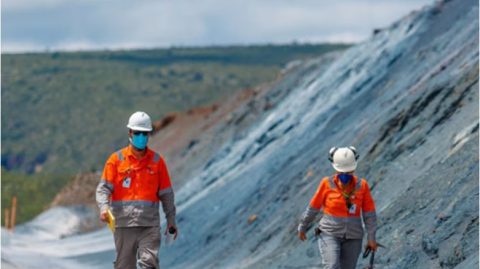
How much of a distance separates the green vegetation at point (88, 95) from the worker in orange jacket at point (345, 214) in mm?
77095

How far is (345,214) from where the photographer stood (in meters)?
11.3

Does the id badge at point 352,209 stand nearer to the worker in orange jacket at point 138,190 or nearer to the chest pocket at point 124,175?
the worker in orange jacket at point 138,190

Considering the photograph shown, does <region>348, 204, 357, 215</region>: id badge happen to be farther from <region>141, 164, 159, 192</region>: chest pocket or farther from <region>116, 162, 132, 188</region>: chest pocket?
<region>116, 162, 132, 188</region>: chest pocket

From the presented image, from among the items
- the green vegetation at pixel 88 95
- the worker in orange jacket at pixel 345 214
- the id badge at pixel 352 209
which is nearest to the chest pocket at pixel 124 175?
the worker in orange jacket at pixel 345 214

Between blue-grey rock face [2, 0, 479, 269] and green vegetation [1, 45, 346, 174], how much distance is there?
57.6 m

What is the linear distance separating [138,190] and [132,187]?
6 centimetres

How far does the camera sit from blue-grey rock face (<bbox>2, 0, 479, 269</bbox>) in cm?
1364

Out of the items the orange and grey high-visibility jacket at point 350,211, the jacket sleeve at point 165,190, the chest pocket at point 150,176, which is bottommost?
the orange and grey high-visibility jacket at point 350,211

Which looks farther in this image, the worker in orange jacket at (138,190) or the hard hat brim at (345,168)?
the worker in orange jacket at (138,190)

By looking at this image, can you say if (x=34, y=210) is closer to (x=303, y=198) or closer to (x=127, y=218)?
(x=303, y=198)

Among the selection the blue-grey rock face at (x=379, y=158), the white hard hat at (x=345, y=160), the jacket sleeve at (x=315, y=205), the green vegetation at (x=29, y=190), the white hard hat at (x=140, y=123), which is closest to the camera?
the white hard hat at (x=345, y=160)

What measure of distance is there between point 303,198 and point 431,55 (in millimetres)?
5610

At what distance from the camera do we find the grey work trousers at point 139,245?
38.3 ft

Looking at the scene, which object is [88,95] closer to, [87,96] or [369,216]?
[87,96]
